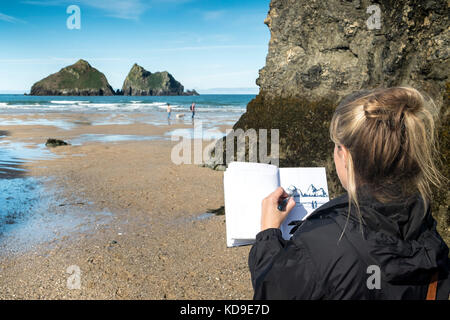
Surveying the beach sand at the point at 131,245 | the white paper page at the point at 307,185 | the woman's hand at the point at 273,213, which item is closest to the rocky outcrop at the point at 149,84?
the beach sand at the point at 131,245

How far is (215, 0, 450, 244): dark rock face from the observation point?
175 inches

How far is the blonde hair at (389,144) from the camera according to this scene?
137 cm

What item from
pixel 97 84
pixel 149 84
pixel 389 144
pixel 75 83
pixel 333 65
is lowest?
pixel 389 144

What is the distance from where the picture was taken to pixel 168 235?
17.9 ft

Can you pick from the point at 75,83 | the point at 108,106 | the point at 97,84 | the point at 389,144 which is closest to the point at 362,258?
the point at 389,144

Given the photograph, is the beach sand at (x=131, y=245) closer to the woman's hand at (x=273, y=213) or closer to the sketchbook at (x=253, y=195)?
the sketchbook at (x=253, y=195)

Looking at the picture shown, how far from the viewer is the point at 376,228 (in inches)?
54.6

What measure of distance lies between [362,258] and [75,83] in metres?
150

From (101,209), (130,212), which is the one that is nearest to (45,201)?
(101,209)

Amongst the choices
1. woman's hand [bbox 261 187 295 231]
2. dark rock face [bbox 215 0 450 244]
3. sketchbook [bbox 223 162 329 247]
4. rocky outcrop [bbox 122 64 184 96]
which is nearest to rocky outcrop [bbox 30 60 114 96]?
rocky outcrop [bbox 122 64 184 96]

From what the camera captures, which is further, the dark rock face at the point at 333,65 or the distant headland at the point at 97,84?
the distant headland at the point at 97,84

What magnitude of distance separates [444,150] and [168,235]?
380 cm

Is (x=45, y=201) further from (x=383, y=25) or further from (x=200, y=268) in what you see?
(x=383, y=25)

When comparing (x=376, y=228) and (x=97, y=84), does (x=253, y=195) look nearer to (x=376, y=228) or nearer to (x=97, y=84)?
(x=376, y=228)
